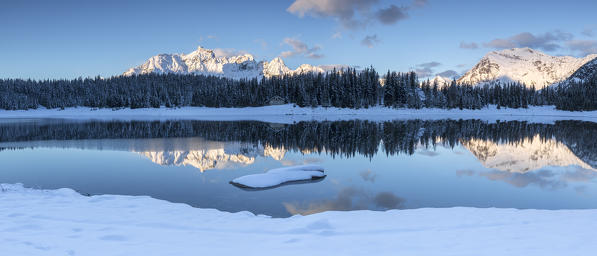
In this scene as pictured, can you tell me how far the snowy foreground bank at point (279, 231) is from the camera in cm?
751

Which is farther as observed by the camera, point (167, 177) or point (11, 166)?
point (11, 166)

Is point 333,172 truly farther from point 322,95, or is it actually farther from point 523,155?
Answer: point 322,95

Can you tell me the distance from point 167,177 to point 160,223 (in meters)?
9.06

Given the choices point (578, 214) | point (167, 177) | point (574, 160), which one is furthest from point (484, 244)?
point (574, 160)

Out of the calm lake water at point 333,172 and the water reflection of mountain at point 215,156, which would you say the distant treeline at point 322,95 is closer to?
the calm lake water at point 333,172

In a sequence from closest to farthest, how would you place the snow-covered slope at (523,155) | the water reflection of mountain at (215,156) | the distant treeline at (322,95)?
the snow-covered slope at (523,155), the water reflection of mountain at (215,156), the distant treeline at (322,95)

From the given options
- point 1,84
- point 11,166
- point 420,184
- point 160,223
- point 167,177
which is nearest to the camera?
point 160,223

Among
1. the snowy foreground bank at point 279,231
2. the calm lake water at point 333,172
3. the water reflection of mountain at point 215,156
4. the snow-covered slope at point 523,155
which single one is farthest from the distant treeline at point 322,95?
the snowy foreground bank at point 279,231

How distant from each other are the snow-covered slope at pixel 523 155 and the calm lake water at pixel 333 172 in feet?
0.23

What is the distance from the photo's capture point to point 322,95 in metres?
110

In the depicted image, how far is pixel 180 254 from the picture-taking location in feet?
24.3

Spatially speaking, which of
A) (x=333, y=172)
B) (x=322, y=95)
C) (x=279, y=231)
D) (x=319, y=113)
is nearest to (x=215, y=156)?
(x=333, y=172)

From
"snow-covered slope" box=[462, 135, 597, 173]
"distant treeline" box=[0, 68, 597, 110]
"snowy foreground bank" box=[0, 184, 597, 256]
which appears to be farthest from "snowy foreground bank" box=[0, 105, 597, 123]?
"snowy foreground bank" box=[0, 184, 597, 256]

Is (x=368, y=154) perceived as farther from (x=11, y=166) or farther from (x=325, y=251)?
(x=11, y=166)
